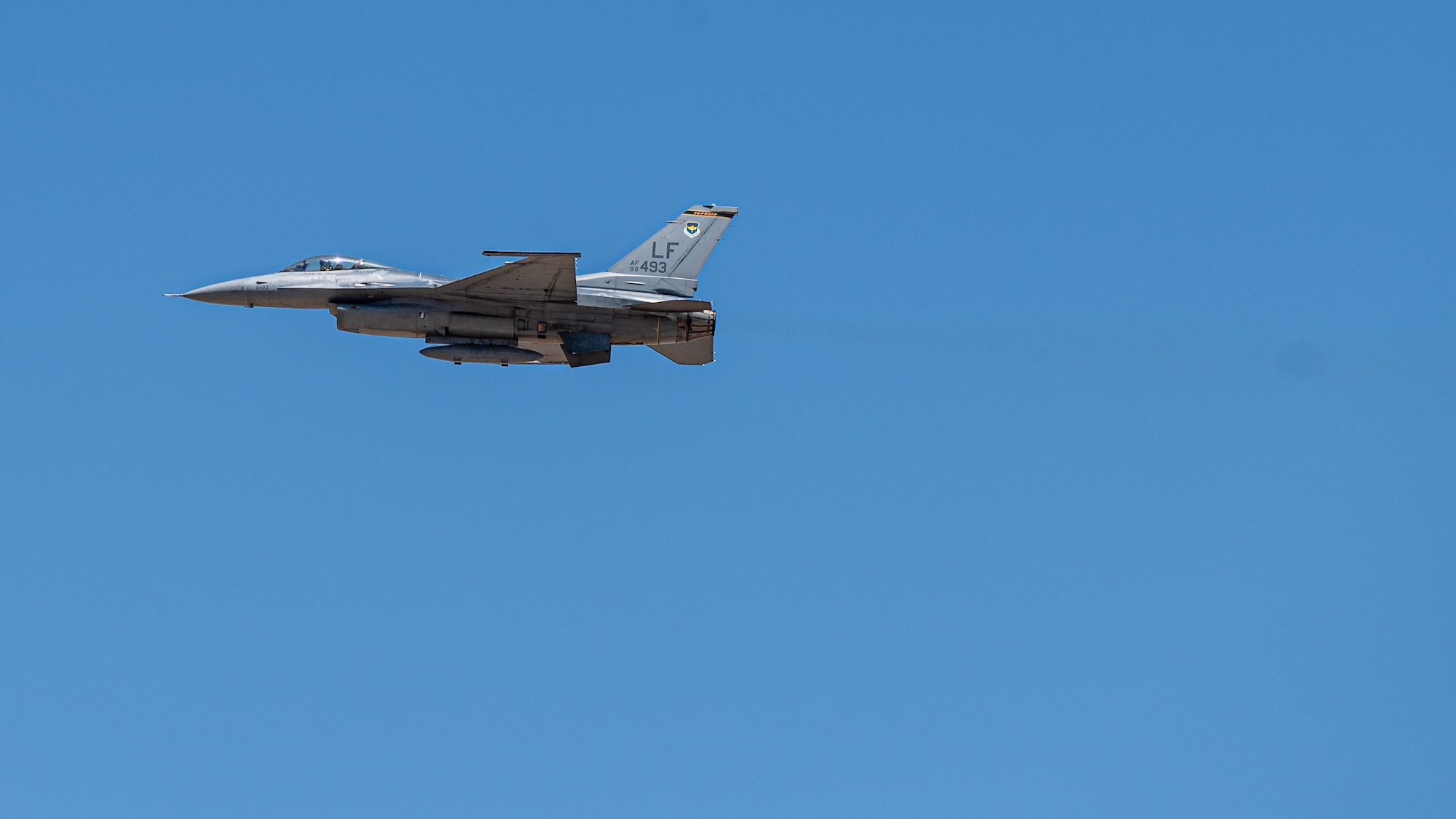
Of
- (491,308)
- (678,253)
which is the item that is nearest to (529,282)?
(491,308)

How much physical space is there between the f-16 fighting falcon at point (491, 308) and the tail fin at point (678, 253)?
44 centimetres

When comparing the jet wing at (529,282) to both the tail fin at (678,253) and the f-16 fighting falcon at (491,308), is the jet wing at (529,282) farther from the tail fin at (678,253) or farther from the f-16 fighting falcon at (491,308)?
the tail fin at (678,253)

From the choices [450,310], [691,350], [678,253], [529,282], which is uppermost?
[678,253]

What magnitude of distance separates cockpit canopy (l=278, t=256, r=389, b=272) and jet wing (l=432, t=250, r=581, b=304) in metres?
2.13

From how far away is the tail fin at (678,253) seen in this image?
1350 inches

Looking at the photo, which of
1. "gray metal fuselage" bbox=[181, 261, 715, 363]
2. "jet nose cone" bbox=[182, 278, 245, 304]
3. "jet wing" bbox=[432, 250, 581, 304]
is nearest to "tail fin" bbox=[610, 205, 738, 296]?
"gray metal fuselage" bbox=[181, 261, 715, 363]

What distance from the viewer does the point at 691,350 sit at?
34.1 meters

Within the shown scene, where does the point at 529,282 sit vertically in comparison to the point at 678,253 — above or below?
below

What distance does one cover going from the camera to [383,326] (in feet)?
108

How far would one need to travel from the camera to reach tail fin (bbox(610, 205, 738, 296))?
1350 inches

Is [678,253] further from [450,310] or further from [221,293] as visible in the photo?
[221,293]

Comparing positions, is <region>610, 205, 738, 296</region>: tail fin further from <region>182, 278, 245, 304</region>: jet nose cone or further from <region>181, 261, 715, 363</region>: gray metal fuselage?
<region>182, 278, 245, 304</region>: jet nose cone

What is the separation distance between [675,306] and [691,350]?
1835 mm

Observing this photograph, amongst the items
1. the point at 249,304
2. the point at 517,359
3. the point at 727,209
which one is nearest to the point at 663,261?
the point at 727,209
